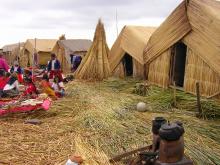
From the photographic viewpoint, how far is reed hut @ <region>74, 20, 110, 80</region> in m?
12.5

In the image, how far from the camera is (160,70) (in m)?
10.2

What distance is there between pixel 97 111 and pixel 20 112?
156 cm

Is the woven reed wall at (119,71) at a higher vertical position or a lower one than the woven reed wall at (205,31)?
lower

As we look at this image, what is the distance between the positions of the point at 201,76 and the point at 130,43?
450cm

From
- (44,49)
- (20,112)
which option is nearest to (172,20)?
(20,112)

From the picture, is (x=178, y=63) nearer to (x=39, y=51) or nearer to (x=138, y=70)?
(x=138, y=70)

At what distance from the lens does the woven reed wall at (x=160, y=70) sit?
9789 mm

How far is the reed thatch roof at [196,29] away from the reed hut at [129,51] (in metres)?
1.58

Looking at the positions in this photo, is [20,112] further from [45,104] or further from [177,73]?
[177,73]

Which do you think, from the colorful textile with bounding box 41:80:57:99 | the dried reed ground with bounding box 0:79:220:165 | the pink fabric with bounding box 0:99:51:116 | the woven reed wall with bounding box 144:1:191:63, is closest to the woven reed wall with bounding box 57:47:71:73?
the woven reed wall with bounding box 144:1:191:63

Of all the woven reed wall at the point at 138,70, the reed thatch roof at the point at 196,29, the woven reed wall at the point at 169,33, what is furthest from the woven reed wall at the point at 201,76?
the woven reed wall at the point at 138,70

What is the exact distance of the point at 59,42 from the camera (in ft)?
68.5

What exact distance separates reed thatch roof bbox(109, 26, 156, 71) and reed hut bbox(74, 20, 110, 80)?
0.57m

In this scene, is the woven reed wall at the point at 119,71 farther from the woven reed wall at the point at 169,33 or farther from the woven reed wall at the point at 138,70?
the woven reed wall at the point at 169,33
